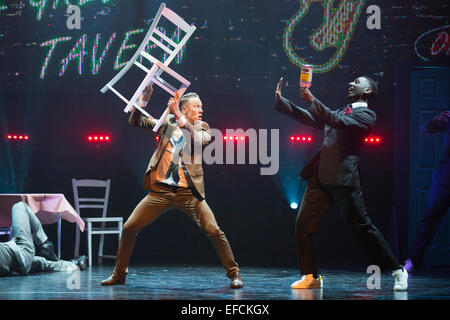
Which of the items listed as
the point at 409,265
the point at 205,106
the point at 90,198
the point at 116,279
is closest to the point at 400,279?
the point at 409,265

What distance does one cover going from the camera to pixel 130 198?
681cm

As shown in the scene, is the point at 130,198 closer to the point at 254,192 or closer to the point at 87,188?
the point at 87,188

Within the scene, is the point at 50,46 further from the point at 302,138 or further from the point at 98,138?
the point at 302,138

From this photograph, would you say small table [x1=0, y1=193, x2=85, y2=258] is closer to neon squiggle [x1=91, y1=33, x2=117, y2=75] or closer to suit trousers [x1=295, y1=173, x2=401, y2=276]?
neon squiggle [x1=91, y1=33, x2=117, y2=75]

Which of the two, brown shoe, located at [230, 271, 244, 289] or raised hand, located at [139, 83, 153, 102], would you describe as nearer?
brown shoe, located at [230, 271, 244, 289]

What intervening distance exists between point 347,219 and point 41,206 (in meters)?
2.83

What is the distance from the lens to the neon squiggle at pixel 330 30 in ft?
21.8

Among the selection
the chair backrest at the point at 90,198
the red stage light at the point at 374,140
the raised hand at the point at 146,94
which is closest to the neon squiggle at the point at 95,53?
the chair backrest at the point at 90,198

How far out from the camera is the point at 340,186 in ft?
12.2

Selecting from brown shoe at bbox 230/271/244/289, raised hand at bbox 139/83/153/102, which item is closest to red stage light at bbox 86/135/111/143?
raised hand at bbox 139/83/153/102

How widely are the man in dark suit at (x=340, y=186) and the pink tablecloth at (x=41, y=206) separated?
244 cm

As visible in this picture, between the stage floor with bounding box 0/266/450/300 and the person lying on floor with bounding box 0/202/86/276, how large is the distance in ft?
0.34

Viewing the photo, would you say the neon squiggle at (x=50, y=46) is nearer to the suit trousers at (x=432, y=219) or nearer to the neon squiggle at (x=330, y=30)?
the neon squiggle at (x=330, y=30)

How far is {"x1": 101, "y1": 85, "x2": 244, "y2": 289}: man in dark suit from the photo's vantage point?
151 inches
